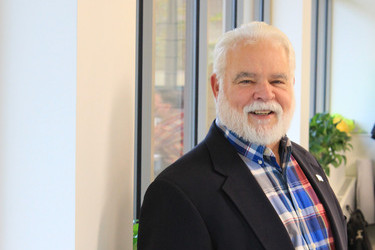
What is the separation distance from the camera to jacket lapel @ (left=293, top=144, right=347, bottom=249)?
1558mm

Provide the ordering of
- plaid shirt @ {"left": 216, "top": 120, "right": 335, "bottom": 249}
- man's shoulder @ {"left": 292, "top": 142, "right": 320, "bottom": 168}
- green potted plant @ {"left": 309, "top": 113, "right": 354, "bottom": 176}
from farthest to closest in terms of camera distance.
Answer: green potted plant @ {"left": 309, "top": 113, "right": 354, "bottom": 176} → man's shoulder @ {"left": 292, "top": 142, "right": 320, "bottom": 168} → plaid shirt @ {"left": 216, "top": 120, "right": 335, "bottom": 249}

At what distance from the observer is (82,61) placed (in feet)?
3.48

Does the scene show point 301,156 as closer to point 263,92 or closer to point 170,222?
point 263,92

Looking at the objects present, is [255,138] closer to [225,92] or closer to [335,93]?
[225,92]

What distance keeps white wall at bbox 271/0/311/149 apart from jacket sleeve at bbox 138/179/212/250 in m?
2.29

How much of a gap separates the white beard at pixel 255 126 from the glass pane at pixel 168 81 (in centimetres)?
75

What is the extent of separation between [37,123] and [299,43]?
2.65 metres

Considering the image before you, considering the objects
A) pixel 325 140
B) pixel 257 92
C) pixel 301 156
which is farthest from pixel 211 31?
pixel 325 140

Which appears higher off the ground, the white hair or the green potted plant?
the white hair

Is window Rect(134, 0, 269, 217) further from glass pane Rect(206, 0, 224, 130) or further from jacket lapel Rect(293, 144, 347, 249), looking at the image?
jacket lapel Rect(293, 144, 347, 249)

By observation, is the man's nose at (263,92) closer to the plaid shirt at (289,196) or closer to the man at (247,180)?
the man at (247,180)

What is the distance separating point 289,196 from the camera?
1497mm

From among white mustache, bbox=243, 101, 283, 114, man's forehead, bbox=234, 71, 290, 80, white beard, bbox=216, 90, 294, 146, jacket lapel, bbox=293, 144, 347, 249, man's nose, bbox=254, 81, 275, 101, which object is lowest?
jacket lapel, bbox=293, 144, 347, 249

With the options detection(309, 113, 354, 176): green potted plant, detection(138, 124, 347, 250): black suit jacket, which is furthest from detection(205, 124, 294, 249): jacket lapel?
detection(309, 113, 354, 176): green potted plant
